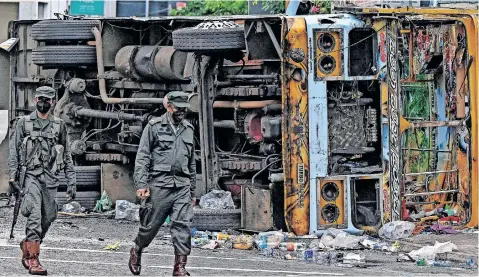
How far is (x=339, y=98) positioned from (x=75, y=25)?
4.55 m

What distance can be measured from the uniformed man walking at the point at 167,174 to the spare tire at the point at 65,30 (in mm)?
6605

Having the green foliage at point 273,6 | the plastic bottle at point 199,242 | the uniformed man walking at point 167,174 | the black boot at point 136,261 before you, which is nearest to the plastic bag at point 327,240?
the plastic bottle at point 199,242

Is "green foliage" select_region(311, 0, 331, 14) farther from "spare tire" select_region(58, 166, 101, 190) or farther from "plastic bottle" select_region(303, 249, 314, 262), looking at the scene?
"plastic bottle" select_region(303, 249, 314, 262)

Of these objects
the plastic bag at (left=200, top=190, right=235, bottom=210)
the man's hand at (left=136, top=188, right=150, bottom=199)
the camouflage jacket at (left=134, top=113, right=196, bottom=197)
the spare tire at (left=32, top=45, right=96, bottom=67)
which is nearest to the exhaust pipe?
the spare tire at (left=32, top=45, right=96, bottom=67)

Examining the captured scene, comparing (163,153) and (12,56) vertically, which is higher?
(12,56)

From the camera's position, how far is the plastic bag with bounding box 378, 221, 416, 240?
1603cm

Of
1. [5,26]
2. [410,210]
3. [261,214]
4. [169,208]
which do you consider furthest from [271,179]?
[5,26]

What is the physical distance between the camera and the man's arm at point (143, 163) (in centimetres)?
1252

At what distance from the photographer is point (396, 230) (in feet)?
52.6

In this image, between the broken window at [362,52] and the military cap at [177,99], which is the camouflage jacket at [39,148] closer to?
the military cap at [177,99]

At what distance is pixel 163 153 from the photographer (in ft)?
41.8

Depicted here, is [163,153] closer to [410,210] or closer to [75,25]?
[410,210]

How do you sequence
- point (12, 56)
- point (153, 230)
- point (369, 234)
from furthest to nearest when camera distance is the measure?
1. point (12, 56)
2. point (369, 234)
3. point (153, 230)

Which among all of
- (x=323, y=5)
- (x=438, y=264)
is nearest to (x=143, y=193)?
(x=438, y=264)
